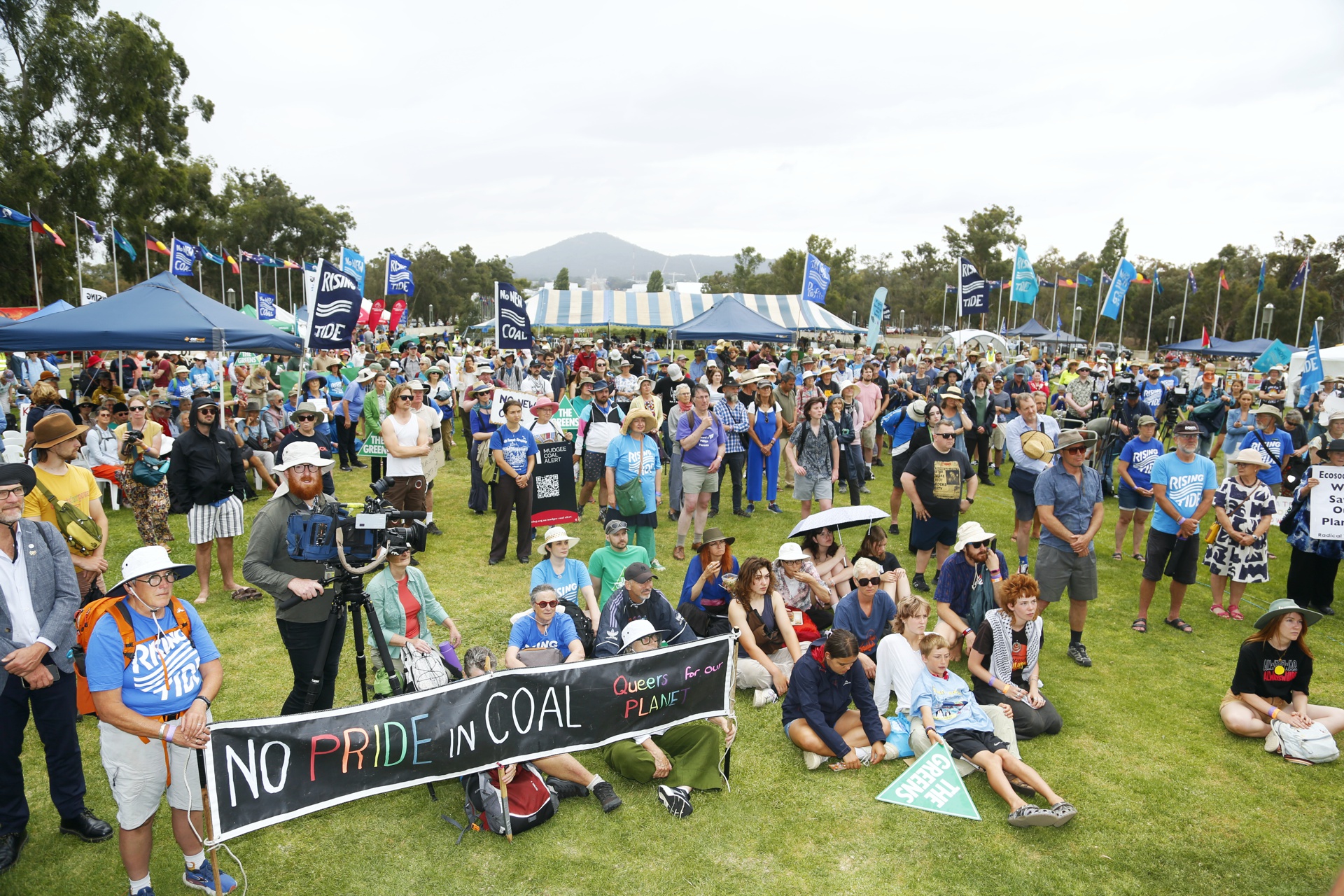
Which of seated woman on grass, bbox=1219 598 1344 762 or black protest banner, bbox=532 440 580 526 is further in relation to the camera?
black protest banner, bbox=532 440 580 526

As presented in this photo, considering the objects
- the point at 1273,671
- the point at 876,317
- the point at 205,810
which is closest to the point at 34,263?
the point at 876,317

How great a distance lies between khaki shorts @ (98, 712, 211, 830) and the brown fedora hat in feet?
7.86

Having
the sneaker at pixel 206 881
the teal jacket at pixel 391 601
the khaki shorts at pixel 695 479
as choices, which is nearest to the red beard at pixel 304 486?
the teal jacket at pixel 391 601

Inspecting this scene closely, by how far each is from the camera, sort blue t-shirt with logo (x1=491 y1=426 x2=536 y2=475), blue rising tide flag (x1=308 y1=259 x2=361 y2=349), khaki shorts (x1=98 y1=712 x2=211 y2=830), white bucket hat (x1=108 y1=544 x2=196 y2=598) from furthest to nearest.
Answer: blue rising tide flag (x1=308 y1=259 x2=361 y2=349), blue t-shirt with logo (x1=491 y1=426 x2=536 y2=475), khaki shorts (x1=98 y1=712 x2=211 y2=830), white bucket hat (x1=108 y1=544 x2=196 y2=598)

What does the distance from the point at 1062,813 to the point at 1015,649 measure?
1.29 m

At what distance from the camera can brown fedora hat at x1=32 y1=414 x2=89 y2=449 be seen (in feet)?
15.9

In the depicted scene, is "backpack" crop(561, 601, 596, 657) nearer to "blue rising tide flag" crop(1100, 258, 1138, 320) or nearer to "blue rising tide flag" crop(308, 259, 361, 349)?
"blue rising tide flag" crop(308, 259, 361, 349)

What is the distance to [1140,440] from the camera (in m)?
8.41

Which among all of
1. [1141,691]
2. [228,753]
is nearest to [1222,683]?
[1141,691]

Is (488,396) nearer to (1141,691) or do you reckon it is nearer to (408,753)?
(408,753)

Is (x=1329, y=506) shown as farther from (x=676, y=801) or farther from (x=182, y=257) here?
(x=182, y=257)

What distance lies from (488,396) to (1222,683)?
8459 mm

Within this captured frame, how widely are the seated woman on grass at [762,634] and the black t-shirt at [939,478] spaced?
2.29m

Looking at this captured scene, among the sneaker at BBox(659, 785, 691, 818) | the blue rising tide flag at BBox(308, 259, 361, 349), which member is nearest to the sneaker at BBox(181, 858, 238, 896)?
the sneaker at BBox(659, 785, 691, 818)
